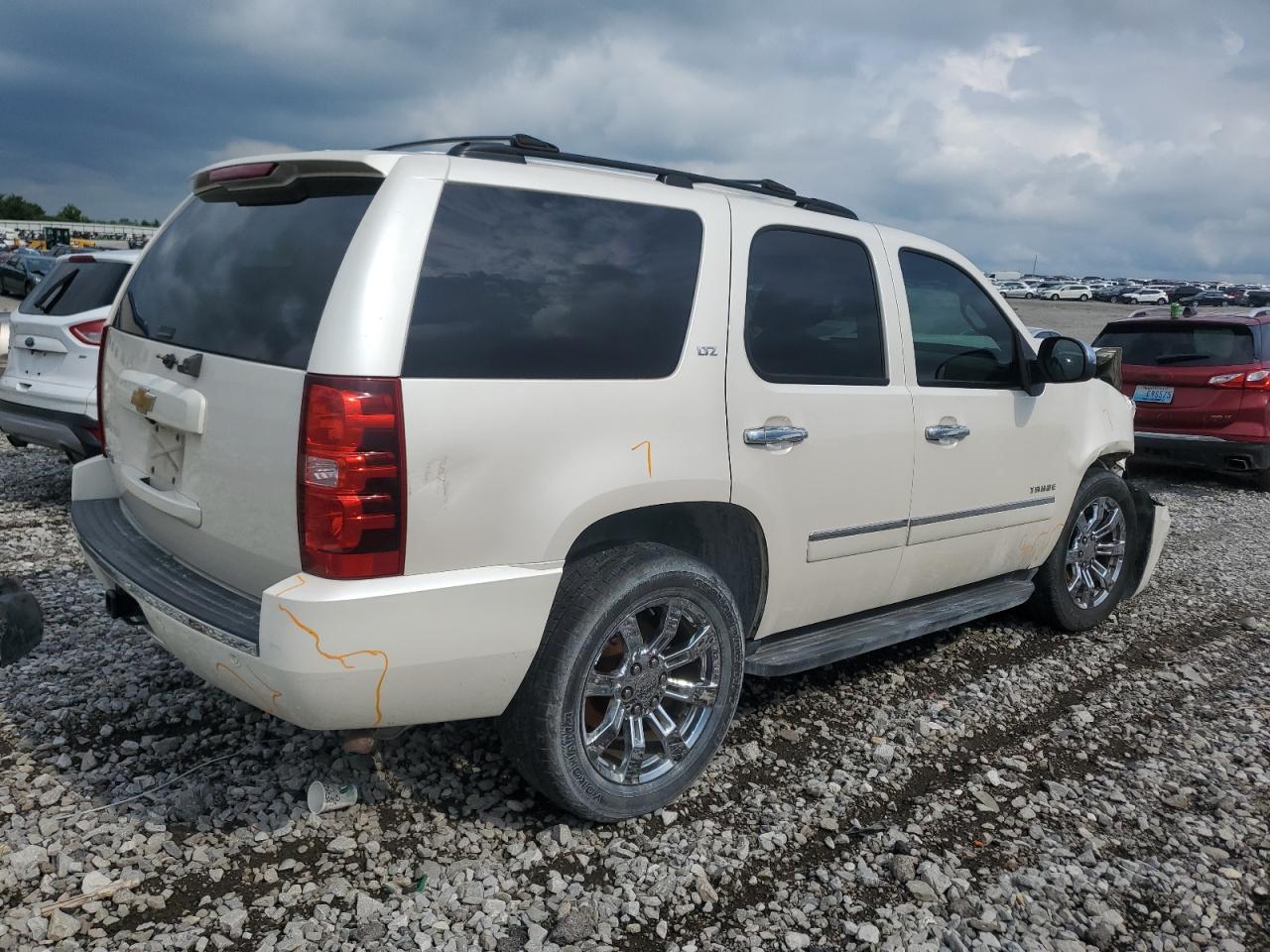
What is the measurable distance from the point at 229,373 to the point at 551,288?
91 centimetres

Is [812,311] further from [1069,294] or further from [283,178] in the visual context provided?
[1069,294]

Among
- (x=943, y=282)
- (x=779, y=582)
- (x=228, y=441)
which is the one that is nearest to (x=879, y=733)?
(x=779, y=582)

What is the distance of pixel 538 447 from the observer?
2.68 meters

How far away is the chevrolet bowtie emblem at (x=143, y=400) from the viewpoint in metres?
3.04

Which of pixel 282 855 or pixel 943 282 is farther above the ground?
pixel 943 282

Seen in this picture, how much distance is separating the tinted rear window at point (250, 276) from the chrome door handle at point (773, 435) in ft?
4.49

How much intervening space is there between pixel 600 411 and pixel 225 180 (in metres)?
1.40

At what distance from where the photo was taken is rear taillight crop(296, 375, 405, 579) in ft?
7.97

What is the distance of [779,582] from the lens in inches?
137

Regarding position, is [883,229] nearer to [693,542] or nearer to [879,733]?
[693,542]

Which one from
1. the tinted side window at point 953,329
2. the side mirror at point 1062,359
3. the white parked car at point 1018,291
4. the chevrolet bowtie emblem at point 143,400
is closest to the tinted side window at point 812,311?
the tinted side window at point 953,329

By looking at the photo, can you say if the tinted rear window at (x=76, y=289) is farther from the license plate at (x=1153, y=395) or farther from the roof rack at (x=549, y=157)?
the license plate at (x=1153, y=395)

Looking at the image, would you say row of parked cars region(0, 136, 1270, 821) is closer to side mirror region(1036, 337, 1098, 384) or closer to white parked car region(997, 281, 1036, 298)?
side mirror region(1036, 337, 1098, 384)

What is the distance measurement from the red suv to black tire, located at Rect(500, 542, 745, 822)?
742 centimetres
